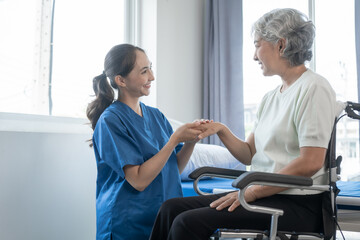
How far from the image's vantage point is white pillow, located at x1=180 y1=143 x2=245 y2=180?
236cm

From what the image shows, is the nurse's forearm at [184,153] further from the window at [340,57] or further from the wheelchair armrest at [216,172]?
the window at [340,57]

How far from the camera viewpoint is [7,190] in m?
1.73

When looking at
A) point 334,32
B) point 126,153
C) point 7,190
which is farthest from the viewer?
point 334,32

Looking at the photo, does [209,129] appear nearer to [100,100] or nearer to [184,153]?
[184,153]

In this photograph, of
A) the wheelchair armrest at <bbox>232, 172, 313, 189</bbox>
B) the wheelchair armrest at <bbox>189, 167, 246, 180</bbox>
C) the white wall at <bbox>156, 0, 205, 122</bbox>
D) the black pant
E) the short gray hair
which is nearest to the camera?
the wheelchair armrest at <bbox>232, 172, 313, 189</bbox>

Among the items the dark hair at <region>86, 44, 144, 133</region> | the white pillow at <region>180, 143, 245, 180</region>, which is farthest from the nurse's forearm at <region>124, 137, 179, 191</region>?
the white pillow at <region>180, 143, 245, 180</region>

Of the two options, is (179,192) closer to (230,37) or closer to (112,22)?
(112,22)

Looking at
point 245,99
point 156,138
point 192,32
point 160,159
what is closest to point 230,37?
point 192,32

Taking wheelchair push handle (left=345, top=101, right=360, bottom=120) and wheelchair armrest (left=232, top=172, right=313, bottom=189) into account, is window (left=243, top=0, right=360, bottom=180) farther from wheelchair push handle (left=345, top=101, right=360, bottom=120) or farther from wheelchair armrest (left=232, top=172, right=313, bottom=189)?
wheelchair armrest (left=232, top=172, right=313, bottom=189)

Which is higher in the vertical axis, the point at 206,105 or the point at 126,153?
the point at 206,105

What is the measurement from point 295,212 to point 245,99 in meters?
2.41

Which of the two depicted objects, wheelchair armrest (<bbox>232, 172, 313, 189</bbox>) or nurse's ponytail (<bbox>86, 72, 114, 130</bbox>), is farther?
nurse's ponytail (<bbox>86, 72, 114, 130</bbox>)

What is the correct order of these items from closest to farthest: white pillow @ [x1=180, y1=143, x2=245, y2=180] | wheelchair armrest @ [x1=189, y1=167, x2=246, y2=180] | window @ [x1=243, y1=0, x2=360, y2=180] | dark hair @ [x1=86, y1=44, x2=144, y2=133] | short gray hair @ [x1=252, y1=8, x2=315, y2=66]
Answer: short gray hair @ [x1=252, y1=8, x2=315, y2=66] → wheelchair armrest @ [x1=189, y1=167, x2=246, y2=180] → dark hair @ [x1=86, y1=44, x2=144, y2=133] → white pillow @ [x1=180, y1=143, x2=245, y2=180] → window @ [x1=243, y1=0, x2=360, y2=180]

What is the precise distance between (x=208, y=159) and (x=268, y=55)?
3.49 ft
